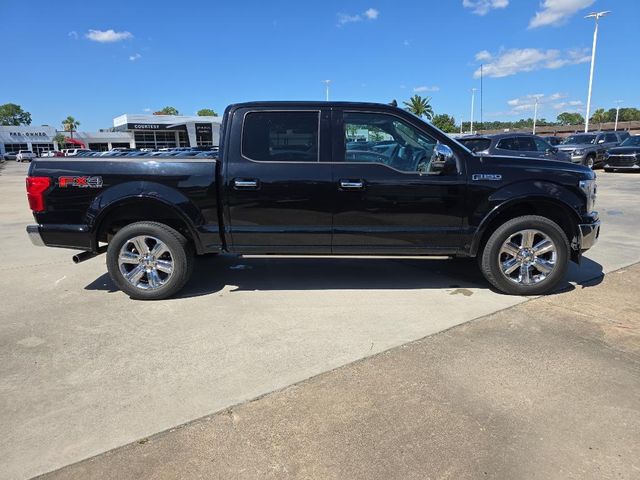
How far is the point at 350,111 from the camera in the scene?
15.8ft

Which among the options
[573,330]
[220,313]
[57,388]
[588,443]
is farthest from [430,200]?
[57,388]

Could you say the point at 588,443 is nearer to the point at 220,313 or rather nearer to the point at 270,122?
the point at 220,313

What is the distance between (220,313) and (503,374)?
256cm

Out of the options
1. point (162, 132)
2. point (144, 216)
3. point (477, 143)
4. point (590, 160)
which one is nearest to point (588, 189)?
point (144, 216)

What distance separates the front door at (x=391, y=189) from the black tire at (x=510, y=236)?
350 millimetres

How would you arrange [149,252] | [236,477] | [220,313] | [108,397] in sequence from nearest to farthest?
[236,477] → [108,397] → [220,313] → [149,252]

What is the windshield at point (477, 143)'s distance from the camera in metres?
13.4

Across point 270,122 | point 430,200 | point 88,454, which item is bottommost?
point 88,454

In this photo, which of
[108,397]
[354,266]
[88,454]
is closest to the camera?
[88,454]

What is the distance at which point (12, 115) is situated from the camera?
14938 cm

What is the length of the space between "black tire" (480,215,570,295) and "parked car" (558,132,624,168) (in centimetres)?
1934

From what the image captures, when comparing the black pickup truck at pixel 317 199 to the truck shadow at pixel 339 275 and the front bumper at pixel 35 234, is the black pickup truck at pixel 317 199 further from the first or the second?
the truck shadow at pixel 339 275

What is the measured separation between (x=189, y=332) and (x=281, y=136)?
210 centimetres

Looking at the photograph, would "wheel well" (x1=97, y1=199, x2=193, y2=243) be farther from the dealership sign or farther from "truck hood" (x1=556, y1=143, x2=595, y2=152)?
the dealership sign
